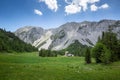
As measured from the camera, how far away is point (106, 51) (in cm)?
8756

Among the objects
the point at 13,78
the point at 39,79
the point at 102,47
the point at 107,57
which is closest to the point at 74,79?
the point at 39,79

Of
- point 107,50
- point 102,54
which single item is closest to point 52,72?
point 102,54

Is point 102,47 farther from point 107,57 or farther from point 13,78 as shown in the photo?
point 13,78

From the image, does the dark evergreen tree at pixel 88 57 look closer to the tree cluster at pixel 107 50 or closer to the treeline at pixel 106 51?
the treeline at pixel 106 51

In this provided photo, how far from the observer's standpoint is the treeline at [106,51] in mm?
87681

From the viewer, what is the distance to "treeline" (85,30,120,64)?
87.7m

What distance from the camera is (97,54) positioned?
93062 millimetres

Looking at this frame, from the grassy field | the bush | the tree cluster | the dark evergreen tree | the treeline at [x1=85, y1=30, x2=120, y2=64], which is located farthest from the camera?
the dark evergreen tree

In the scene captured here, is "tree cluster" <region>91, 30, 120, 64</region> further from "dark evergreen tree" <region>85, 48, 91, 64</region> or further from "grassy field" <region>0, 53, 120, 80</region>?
"grassy field" <region>0, 53, 120, 80</region>

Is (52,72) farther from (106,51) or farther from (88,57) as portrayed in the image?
(88,57)

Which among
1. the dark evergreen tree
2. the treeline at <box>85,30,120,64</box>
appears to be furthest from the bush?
the dark evergreen tree

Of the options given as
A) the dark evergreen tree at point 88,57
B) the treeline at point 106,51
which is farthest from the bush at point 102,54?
the dark evergreen tree at point 88,57

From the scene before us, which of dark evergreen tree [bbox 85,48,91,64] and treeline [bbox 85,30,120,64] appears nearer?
treeline [bbox 85,30,120,64]

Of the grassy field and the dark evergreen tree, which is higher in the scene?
the dark evergreen tree
